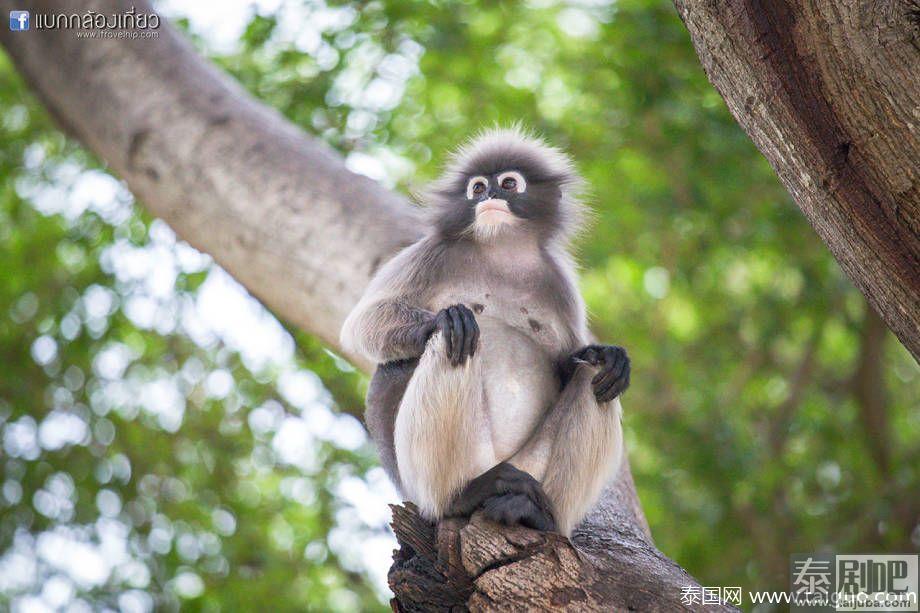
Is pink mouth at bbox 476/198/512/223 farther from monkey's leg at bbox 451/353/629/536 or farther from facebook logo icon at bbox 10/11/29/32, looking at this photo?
facebook logo icon at bbox 10/11/29/32

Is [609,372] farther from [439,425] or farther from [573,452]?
A: [439,425]

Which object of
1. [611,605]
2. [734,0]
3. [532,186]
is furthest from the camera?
[532,186]

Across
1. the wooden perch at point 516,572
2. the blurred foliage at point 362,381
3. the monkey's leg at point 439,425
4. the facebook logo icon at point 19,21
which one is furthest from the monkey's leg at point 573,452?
the facebook logo icon at point 19,21

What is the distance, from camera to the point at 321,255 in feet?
20.9

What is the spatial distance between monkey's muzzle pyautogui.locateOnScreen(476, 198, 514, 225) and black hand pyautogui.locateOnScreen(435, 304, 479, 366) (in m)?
0.83

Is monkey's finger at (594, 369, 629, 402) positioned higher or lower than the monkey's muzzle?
lower

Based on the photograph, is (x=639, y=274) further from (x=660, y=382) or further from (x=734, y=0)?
(x=734, y=0)

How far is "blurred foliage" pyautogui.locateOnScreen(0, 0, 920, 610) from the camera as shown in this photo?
26.9 ft

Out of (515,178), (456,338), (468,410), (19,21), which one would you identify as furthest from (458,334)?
(19,21)

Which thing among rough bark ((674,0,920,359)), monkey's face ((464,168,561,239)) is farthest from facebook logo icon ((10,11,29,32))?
rough bark ((674,0,920,359))

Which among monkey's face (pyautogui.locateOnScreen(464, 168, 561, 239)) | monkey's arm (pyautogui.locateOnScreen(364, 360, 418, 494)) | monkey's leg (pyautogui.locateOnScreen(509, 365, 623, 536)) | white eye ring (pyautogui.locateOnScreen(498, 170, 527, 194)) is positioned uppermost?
white eye ring (pyautogui.locateOnScreen(498, 170, 527, 194))

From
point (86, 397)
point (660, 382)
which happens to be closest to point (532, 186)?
point (660, 382)

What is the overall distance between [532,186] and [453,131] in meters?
3.56

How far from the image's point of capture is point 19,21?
301 inches
